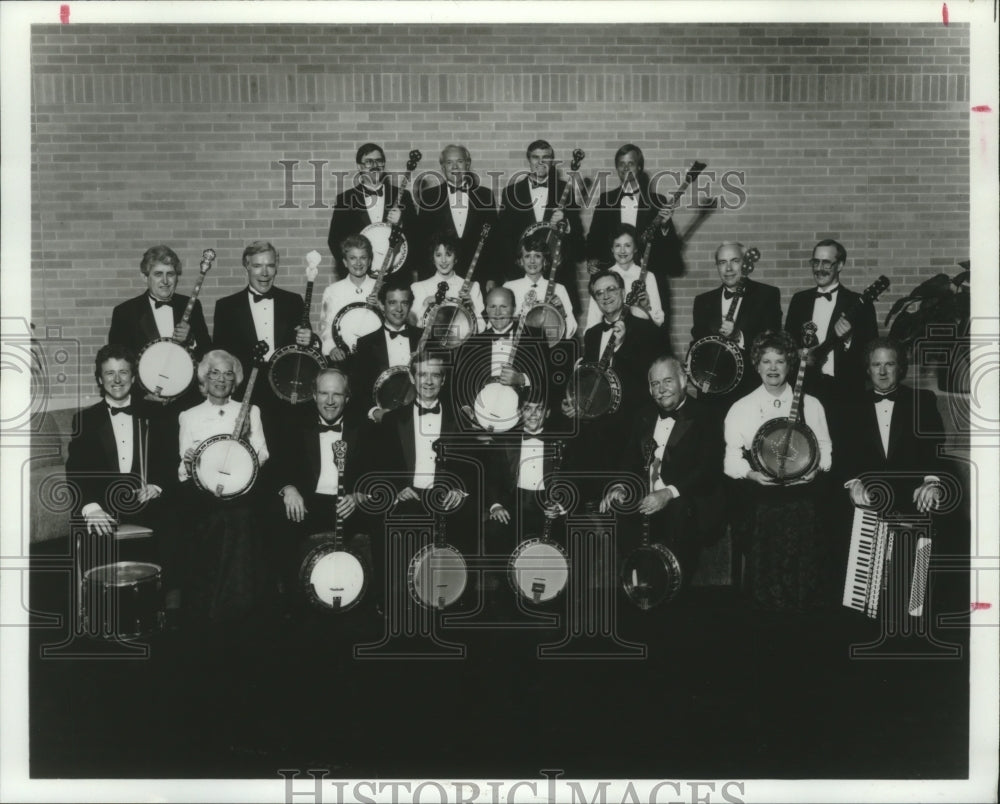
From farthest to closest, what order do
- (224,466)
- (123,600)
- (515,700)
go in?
(224,466) < (123,600) < (515,700)

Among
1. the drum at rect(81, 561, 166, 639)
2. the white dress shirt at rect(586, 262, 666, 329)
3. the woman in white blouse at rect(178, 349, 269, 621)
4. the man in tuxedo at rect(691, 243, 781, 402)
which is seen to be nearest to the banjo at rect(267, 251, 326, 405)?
the woman in white blouse at rect(178, 349, 269, 621)

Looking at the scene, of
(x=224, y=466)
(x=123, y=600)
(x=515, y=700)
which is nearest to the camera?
(x=515, y=700)

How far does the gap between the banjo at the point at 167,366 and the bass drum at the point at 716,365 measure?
2.85 m

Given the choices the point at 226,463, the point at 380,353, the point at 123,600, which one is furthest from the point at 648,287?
the point at 123,600

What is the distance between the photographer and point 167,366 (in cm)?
718

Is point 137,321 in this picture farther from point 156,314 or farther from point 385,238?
point 385,238

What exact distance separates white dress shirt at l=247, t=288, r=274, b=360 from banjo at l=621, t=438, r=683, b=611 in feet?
7.35

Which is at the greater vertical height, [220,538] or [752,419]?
[752,419]

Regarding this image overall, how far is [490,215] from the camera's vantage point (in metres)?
7.20

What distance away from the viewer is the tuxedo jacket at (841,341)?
719 centimetres

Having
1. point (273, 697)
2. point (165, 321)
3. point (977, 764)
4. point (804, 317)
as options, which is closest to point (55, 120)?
point (165, 321)

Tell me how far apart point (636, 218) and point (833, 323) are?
4.25 ft

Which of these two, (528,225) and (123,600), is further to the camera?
(528,225)

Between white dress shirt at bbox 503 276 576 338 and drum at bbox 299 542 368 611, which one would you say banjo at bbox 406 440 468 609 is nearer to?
drum at bbox 299 542 368 611
